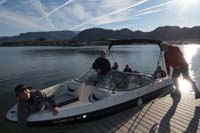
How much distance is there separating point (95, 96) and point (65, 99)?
96cm

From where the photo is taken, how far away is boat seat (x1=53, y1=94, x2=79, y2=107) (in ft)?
20.5

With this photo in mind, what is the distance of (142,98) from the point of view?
276 inches

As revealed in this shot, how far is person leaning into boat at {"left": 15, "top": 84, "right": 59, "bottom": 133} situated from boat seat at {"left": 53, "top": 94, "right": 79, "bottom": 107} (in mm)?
747

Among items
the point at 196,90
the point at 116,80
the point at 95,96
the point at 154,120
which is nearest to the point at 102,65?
the point at 116,80

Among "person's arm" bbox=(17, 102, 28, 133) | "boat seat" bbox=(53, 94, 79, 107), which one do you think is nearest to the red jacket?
"boat seat" bbox=(53, 94, 79, 107)

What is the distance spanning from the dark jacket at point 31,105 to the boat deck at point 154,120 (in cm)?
103

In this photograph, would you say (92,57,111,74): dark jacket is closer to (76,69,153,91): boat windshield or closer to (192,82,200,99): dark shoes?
(76,69,153,91): boat windshield

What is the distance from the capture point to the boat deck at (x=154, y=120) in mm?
5348

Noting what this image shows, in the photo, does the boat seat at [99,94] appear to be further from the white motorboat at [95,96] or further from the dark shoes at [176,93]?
the dark shoes at [176,93]

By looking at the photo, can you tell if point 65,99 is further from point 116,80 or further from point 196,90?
point 196,90

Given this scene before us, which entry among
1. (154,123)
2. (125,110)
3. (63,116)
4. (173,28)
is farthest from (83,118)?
(173,28)

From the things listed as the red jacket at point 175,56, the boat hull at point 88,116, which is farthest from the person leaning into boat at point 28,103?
the red jacket at point 175,56

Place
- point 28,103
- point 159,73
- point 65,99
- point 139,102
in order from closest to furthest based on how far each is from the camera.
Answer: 1. point 28,103
2. point 65,99
3. point 139,102
4. point 159,73

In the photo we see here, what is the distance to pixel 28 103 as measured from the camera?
518 cm
